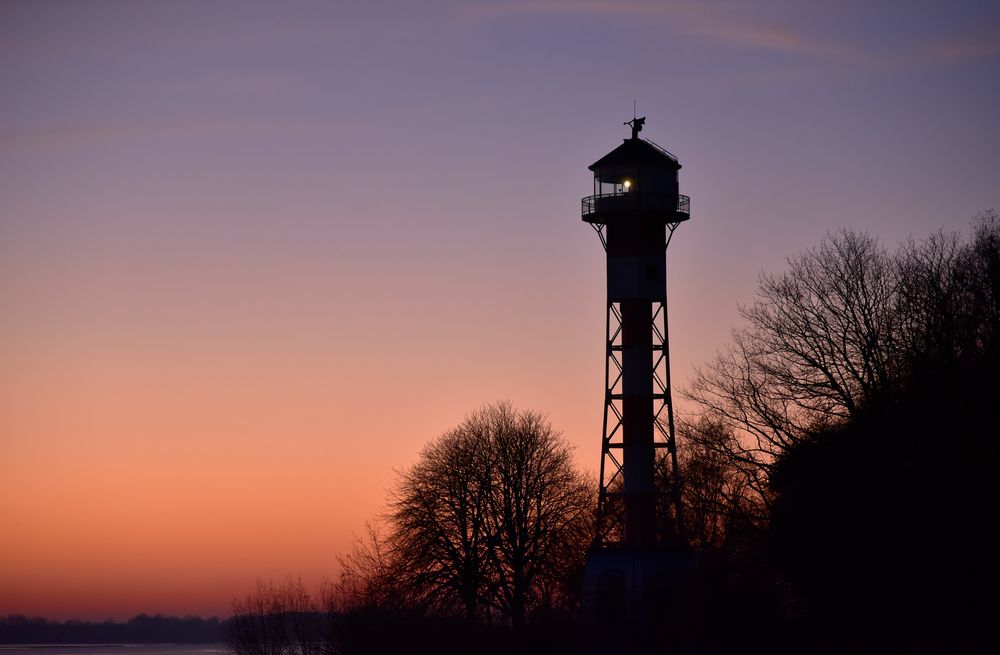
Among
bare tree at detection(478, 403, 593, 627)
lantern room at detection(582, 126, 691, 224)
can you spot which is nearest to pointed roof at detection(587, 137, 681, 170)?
lantern room at detection(582, 126, 691, 224)

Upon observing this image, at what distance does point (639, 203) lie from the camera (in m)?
62.9

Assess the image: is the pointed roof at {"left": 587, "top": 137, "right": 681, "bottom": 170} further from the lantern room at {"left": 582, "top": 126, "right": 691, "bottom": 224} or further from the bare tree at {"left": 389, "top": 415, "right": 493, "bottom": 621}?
the bare tree at {"left": 389, "top": 415, "right": 493, "bottom": 621}

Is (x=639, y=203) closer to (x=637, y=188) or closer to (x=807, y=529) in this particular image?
(x=637, y=188)

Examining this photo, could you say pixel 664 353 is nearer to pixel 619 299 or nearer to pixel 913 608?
pixel 619 299

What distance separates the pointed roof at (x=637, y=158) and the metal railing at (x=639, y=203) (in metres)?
1.64

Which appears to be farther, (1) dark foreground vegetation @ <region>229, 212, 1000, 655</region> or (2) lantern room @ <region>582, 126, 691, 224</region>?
(2) lantern room @ <region>582, 126, 691, 224</region>

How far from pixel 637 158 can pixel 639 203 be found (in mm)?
2562

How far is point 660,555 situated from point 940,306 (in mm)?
16762

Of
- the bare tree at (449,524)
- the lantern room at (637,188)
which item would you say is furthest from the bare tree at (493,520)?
the lantern room at (637,188)

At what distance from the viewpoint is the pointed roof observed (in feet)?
211

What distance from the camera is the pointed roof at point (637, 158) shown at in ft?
211

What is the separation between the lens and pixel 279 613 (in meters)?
61.5

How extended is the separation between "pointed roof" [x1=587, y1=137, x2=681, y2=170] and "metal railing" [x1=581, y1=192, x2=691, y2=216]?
64.8 inches

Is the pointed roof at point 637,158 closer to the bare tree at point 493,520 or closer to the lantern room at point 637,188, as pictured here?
the lantern room at point 637,188
